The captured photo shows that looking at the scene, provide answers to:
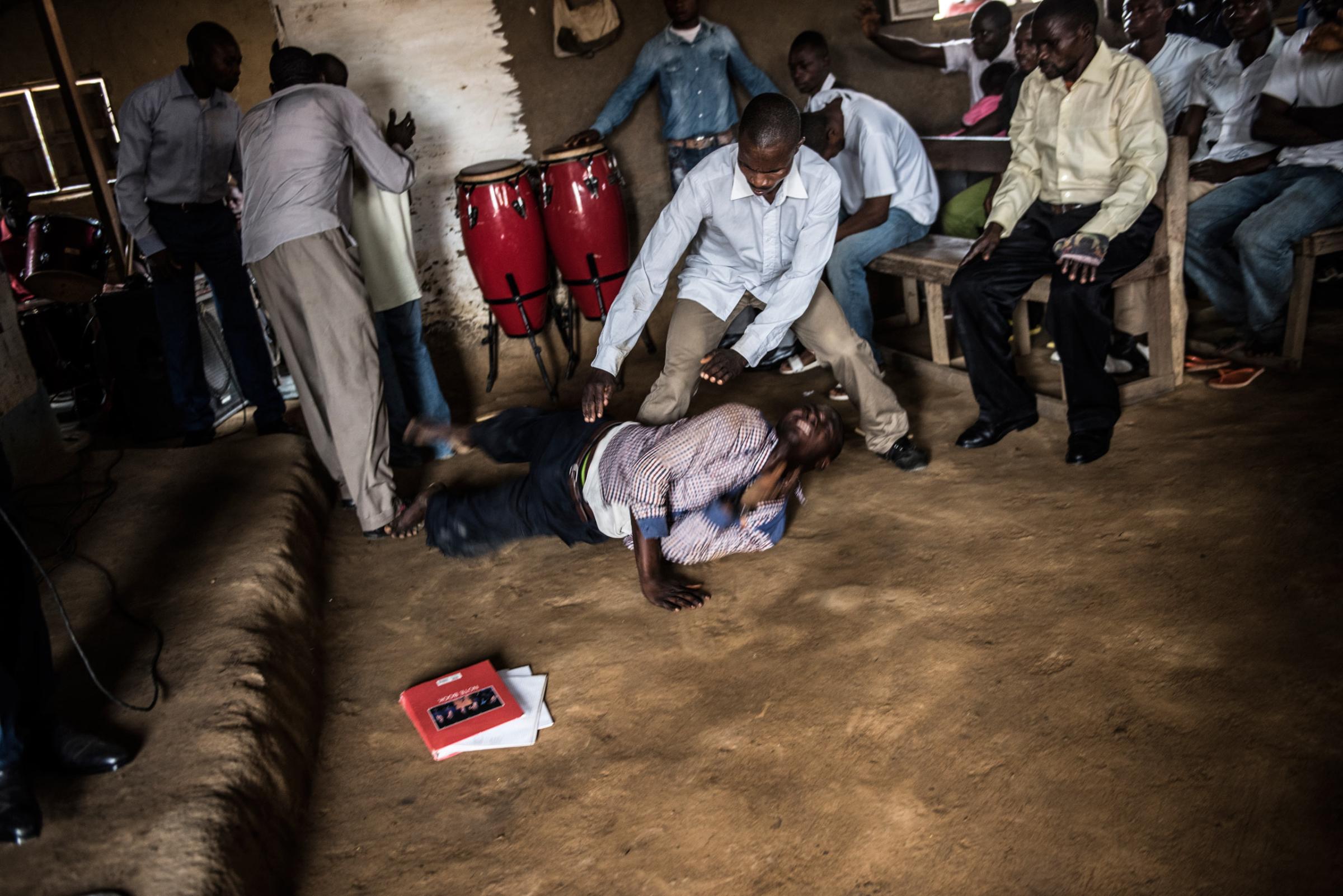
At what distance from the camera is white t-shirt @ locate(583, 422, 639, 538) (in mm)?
2930

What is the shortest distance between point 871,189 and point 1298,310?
177cm

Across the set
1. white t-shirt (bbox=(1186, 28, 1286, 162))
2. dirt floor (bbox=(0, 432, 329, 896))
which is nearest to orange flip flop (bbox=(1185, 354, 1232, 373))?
white t-shirt (bbox=(1186, 28, 1286, 162))

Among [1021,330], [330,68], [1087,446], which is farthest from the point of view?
[1021,330]

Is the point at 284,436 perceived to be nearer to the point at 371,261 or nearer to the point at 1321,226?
the point at 371,261

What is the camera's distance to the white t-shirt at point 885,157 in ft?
14.1

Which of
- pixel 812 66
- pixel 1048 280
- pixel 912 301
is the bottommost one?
pixel 912 301

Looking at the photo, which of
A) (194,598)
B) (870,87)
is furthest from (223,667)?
(870,87)

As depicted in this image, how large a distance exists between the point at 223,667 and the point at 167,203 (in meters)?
2.49

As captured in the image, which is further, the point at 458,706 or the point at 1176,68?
the point at 1176,68

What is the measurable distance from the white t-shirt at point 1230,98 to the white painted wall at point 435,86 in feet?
11.0

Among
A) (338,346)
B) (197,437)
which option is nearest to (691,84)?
(338,346)

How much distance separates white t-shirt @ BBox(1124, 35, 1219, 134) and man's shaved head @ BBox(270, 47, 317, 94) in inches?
139

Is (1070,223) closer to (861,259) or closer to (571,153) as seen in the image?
(861,259)

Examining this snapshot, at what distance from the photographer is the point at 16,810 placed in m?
1.88
